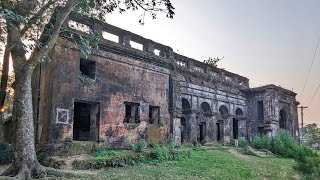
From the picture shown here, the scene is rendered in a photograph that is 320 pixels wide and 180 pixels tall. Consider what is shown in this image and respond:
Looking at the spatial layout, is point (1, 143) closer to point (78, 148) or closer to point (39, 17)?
point (78, 148)

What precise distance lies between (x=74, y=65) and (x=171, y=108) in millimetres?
6080

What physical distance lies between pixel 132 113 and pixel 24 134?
7402 millimetres

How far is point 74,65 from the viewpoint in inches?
549

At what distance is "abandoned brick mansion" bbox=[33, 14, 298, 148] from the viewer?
13.5 m

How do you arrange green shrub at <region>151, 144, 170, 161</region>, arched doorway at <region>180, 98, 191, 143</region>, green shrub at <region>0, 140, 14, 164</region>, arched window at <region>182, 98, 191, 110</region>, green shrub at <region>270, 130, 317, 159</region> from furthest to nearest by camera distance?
arched window at <region>182, 98, 191, 110</region>
arched doorway at <region>180, 98, 191, 143</region>
green shrub at <region>270, 130, 317, 159</region>
green shrub at <region>151, 144, 170, 161</region>
green shrub at <region>0, 140, 14, 164</region>

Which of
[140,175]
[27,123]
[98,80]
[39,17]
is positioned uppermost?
[39,17]

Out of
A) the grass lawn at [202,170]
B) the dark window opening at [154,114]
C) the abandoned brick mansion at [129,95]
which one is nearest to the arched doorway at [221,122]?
the abandoned brick mansion at [129,95]

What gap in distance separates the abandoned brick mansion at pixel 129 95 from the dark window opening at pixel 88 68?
0.15 ft

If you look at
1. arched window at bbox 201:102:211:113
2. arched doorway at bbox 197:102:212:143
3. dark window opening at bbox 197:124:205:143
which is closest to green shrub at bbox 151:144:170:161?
arched doorway at bbox 197:102:212:143

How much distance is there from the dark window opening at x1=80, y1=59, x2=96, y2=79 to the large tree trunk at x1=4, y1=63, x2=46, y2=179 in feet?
16.5

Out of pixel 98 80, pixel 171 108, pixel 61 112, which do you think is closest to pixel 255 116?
pixel 171 108

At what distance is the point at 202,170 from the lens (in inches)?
465

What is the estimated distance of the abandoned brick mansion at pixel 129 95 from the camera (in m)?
13.5

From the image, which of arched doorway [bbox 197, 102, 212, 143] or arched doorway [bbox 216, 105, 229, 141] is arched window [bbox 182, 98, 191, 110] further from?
arched doorway [bbox 216, 105, 229, 141]
